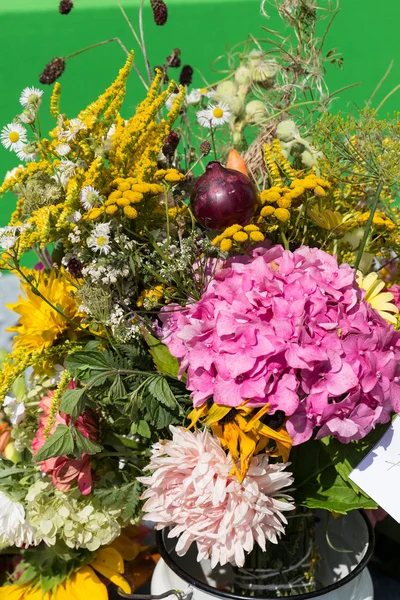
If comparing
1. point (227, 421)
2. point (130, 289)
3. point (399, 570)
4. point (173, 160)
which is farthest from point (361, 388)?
point (399, 570)

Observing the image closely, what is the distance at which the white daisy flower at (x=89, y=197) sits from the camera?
681 mm

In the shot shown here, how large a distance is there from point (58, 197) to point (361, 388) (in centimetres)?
37

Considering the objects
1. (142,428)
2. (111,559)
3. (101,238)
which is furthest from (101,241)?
(111,559)

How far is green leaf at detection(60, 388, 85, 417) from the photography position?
695 millimetres

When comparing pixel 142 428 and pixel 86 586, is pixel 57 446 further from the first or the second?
pixel 86 586

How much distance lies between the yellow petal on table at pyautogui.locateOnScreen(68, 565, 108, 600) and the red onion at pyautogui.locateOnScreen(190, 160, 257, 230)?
0.51 m

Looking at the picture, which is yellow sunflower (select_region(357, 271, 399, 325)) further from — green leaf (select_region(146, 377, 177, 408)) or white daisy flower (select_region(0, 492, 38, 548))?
white daisy flower (select_region(0, 492, 38, 548))

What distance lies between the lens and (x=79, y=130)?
0.69 metres

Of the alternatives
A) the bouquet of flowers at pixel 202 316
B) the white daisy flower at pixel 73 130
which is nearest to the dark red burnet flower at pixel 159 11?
the bouquet of flowers at pixel 202 316

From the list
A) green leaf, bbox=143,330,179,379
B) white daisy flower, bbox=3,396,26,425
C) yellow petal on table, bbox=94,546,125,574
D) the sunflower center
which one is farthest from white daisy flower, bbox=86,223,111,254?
yellow petal on table, bbox=94,546,125,574

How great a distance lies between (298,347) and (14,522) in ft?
1.47

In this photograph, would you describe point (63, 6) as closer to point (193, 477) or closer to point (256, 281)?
point (256, 281)

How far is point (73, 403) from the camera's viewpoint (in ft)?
2.28

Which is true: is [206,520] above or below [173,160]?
below
